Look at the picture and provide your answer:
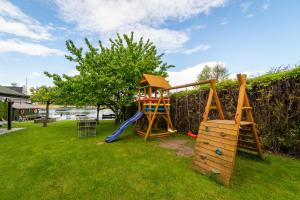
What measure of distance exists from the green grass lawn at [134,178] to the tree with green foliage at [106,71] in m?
3.85

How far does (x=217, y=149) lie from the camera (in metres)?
2.59

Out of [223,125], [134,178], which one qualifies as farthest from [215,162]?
[134,178]

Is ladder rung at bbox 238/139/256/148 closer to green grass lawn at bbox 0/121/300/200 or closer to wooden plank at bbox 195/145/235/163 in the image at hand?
green grass lawn at bbox 0/121/300/200

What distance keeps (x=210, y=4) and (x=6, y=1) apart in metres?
10.3

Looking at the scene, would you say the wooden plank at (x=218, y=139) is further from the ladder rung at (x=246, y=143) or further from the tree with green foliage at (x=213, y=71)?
the tree with green foliage at (x=213, y=71)

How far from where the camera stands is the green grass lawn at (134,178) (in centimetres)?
217

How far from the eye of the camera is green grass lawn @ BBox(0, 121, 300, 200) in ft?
7.12

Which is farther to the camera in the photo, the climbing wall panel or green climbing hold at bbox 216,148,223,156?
green climbing hold at bbox 216,148,223,156

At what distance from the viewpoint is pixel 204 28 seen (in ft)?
28.1

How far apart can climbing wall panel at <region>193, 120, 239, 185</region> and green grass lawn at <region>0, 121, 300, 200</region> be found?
0.19 metres

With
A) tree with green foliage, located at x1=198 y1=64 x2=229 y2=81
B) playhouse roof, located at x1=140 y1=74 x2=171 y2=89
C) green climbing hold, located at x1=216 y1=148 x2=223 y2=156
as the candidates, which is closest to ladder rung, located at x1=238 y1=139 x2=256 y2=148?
green climbing hold, located at x1=216 y1=148 x2=223 y2=156

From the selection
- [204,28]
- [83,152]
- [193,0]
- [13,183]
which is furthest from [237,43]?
[13,183]

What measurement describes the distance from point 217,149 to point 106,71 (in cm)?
686

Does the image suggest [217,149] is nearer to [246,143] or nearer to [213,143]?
[213,143]
